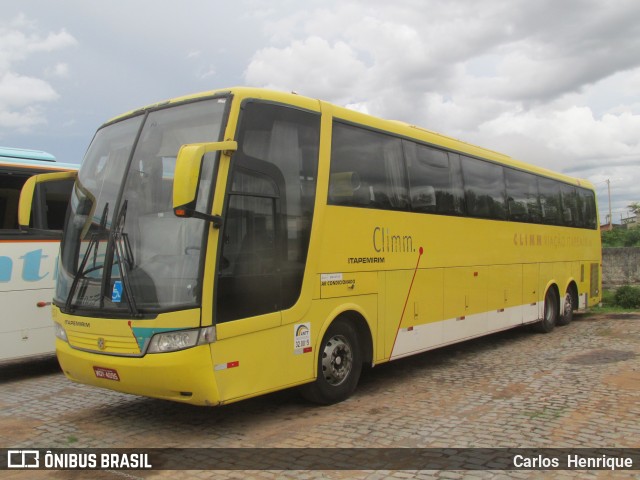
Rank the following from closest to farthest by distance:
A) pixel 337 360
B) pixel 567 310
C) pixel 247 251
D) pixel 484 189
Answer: pixel 247 251 → pixel 337 360 → pixel 484 189 → pixel 567 310

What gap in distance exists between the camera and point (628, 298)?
729 inches

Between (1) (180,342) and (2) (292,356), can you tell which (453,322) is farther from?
(1) (180,342)

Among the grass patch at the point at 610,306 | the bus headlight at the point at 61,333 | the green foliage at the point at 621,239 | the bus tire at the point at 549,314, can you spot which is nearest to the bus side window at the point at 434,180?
the bus headlight at the point at 61,333

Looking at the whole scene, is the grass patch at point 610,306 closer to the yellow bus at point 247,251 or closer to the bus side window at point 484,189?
the bus side window at point 484,189

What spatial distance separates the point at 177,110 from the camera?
20.7ft

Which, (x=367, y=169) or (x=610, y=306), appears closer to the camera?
(x=367, y=169)

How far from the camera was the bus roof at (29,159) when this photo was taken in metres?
9.56

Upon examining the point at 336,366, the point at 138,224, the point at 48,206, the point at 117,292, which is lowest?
the point at 336,366

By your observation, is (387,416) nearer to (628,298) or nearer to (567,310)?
(567,310)

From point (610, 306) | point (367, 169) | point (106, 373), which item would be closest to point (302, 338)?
point (106, 373)

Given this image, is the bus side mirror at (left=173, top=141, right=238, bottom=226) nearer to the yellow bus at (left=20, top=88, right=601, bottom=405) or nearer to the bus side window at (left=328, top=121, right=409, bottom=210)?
the yellow bus at (left=20, top=88, right=601, bottom=405)

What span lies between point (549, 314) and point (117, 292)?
11.0 m

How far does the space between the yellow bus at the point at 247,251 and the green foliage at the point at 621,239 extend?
30019 mm

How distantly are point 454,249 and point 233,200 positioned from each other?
16.3 feet
